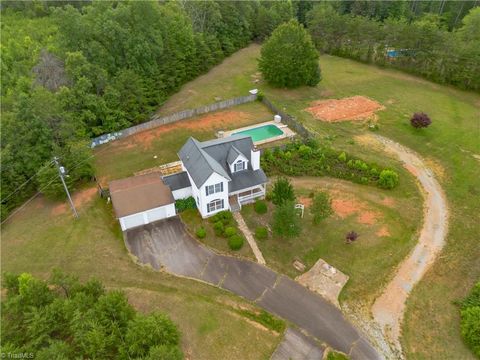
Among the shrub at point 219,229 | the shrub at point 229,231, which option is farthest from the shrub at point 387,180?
the shrub at point 219,229

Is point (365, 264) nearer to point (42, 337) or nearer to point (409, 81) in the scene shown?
point (42, 337)

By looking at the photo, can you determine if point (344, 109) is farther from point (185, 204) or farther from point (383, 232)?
point (185, 204)

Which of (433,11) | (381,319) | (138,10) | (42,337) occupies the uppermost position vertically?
(138,10)

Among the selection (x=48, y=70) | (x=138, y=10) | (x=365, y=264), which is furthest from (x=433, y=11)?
(x=48, y=70)

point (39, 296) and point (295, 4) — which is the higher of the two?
point (295, 4)

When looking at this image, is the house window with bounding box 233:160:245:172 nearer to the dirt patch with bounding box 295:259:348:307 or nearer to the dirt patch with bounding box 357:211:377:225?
the dirt patch with bounding box 295:259:348:307
